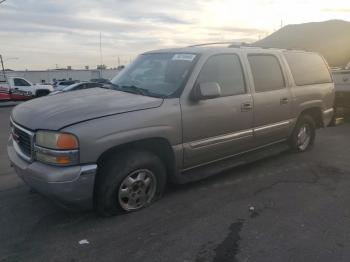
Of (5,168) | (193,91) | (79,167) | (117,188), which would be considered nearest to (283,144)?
(193,91)

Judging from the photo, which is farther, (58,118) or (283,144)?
(283,144)

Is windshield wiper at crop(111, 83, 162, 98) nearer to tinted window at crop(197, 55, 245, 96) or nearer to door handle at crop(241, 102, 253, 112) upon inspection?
tinted window at crop(197, 55, 245, 96)

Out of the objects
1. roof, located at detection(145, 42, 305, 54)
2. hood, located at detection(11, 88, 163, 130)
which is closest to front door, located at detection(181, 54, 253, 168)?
roof, located at detection(145, 42, 305, 54)

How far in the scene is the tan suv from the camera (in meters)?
3.76

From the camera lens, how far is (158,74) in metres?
4.96

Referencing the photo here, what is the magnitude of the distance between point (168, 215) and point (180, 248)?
2.43 feet

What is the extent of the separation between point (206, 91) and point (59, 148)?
1772mm

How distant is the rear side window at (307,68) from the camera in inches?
247

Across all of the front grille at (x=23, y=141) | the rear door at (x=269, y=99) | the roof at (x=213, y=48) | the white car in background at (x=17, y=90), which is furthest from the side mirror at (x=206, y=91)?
the white car in background at (x=17, y=90)

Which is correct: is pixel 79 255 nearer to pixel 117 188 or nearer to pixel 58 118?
pixel 117 188

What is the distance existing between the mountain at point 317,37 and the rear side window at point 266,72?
47502mm

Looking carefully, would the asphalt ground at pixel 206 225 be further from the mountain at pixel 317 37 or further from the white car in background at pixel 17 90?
the mountain at pixel 317 37

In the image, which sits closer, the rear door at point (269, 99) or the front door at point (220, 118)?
the front door at point (220, 118)

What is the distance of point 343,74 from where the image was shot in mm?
9180
